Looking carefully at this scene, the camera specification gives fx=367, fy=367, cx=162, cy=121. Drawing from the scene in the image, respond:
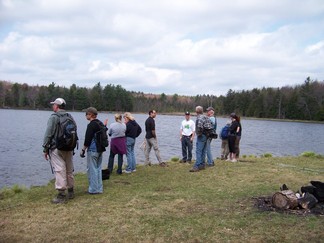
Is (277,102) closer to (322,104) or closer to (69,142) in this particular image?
(322,104)

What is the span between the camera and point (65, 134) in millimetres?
7836

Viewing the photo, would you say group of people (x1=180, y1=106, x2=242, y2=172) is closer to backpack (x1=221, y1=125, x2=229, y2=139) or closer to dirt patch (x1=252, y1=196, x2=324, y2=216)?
backpack (x1=221, y1=125, x2=229, y2=139)

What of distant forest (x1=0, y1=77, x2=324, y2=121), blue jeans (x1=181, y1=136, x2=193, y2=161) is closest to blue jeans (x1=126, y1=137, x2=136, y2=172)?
blue jeans (x1=181, y1=136, x2=193, y2=161)

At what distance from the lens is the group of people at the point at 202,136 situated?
38.8 ft

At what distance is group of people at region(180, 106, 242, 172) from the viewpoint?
11828 mm

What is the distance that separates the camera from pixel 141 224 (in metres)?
6.50

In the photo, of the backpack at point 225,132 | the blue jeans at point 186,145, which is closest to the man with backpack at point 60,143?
the blue jeans at point 186,145

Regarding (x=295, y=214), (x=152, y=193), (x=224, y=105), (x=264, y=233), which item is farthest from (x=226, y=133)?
(x=224, y=105)

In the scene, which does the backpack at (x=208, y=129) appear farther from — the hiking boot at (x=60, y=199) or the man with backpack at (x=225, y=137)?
the hiking boot at (x=60, y=199)

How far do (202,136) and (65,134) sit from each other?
5.24m

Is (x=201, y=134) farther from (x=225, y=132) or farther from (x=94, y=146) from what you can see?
(x=94, y=146)

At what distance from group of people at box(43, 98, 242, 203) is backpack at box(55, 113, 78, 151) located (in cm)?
5

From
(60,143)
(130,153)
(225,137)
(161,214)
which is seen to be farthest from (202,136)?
(60,143)

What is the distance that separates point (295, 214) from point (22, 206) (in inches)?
219
